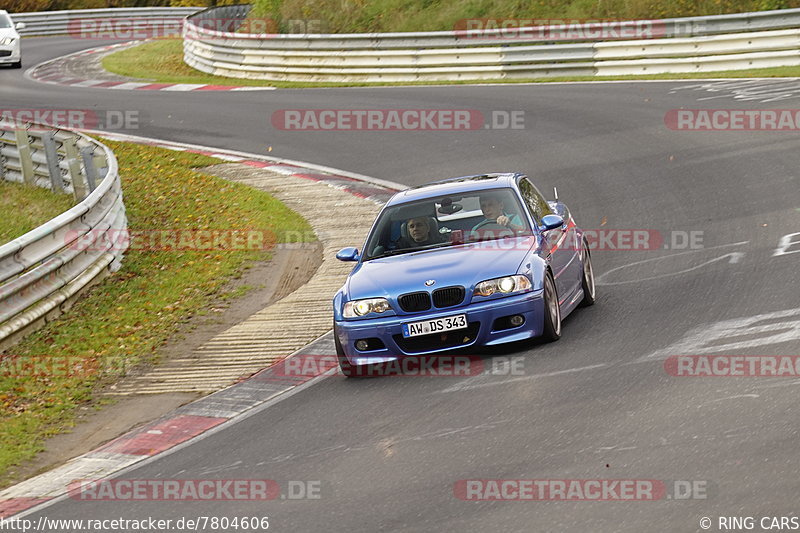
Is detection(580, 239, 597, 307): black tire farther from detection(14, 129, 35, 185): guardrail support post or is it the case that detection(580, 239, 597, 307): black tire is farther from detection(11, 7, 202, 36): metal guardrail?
detection(11, 7, 202, 36): metal guardrail

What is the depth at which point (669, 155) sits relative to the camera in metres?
18.0

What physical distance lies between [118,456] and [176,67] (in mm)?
29437

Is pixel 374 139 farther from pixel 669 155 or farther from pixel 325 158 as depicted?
pixel 669 155

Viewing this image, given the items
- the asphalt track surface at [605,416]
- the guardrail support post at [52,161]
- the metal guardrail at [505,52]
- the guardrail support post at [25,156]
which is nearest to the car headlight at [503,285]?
the asphalt track surface at [605,416]

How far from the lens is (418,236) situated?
1071 cm

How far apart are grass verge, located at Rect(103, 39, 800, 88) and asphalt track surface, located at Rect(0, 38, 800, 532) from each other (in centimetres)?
866

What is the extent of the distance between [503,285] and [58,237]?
213 inches

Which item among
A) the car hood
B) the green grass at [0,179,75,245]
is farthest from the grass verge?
the car hood

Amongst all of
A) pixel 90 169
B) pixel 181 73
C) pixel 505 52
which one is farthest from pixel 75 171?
pixel 181 73

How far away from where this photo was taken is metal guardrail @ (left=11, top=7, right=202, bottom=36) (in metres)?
51.8

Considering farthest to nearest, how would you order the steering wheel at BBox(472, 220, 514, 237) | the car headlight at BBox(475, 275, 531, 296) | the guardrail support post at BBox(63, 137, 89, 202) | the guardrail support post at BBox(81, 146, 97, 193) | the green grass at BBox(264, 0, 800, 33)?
the green grass at BBox(264, 0, 800, 33) < the guardrail support post at BBox(63, 137, 89, 202) < the guardrail support post at BBox(81, 146, 97, 193) < the steering wheel at BBox(472, 220, 514, 237) < the car headlight at BBox(475, 275, 531, 296)

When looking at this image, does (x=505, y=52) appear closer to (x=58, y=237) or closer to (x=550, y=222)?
(x=58, y=237)

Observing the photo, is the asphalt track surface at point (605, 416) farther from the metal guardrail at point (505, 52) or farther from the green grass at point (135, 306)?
the metal guardrail at point (505, 52)

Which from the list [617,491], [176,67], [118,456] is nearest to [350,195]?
[118,456]
